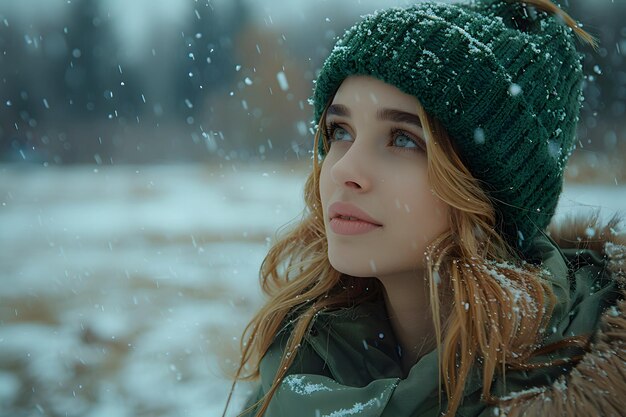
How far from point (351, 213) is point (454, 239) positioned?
29 centimetres

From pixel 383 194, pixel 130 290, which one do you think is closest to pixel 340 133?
pixel 383 194

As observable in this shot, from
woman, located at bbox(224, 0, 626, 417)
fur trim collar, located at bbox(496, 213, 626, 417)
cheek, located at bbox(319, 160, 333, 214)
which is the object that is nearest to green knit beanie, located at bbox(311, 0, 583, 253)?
woman, located at bbox(224, 0, 626, 417)

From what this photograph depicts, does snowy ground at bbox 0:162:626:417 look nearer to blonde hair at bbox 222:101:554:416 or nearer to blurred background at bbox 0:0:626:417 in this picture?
blurred background at bbox 0:0:626:417

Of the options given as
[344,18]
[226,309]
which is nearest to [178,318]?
[226,309]

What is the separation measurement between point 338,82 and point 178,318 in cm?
349

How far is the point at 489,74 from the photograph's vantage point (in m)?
1.54

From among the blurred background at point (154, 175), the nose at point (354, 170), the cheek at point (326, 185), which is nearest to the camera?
the nose at point (354, 170)

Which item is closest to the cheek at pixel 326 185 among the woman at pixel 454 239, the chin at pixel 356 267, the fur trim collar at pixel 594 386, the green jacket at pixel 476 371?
the woman at pixel 454 239

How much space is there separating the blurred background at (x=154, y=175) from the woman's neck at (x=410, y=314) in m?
0.58

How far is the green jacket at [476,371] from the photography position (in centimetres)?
126

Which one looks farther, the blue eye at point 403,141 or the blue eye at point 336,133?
the blue eye at point 336,133

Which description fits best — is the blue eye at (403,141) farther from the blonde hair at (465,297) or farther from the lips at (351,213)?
the lips at (351,213)

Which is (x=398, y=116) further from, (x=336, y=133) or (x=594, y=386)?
(x=594, y=386)

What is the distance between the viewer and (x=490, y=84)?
5.04 ft
